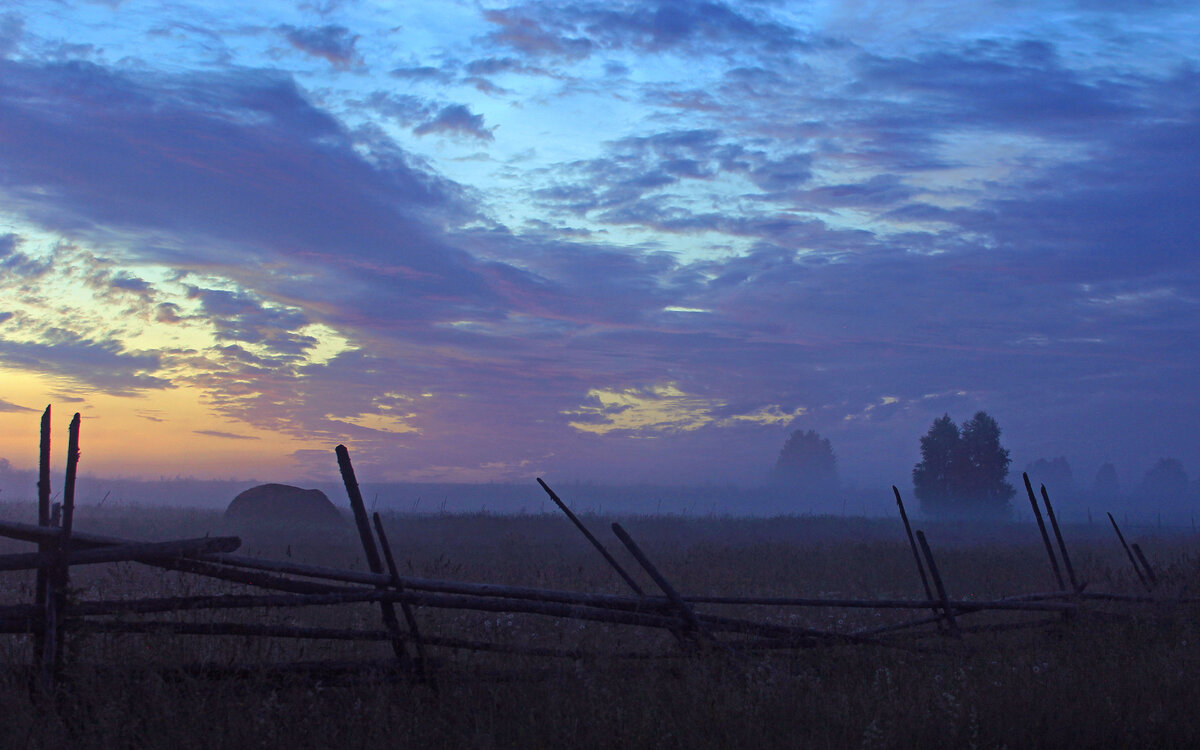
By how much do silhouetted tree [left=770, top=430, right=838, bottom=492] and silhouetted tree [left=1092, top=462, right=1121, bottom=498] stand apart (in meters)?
56.8

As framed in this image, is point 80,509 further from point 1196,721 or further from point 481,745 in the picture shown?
point 1196,721

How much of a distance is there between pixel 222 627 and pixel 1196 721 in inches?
272

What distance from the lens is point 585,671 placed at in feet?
20.8

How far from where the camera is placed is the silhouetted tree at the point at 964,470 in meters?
69.0

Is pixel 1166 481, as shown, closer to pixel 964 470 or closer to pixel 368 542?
pixel 964 470

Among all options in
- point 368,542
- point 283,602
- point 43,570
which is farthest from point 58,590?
point 368,542

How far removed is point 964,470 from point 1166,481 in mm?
148164

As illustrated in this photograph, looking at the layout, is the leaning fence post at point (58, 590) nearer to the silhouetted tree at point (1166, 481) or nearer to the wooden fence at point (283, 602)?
the wooden fence at point (283, 602)

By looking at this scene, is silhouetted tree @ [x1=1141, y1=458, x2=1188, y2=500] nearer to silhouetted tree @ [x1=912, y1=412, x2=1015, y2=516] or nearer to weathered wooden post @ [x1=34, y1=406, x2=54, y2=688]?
silhouetted tree @ [x1=912, y1=412, x2=1015, y2=516]

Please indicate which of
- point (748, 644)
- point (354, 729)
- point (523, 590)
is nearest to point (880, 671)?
point (748, 644)

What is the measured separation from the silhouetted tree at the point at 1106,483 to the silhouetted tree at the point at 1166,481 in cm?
837

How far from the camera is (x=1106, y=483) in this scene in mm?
175125

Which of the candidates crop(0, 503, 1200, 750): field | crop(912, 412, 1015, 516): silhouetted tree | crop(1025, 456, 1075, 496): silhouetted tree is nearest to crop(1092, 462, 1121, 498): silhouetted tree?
crop(1025, 456, 1075, 496): silhouetted tree

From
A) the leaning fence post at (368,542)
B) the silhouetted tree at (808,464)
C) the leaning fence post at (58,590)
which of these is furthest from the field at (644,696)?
the silhouetted tree at (808,464)
